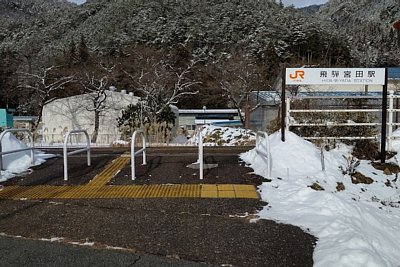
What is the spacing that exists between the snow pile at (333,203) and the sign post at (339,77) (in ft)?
2.37

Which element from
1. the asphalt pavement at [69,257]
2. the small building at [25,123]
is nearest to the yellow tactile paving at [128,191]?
the asphalt pavement at [69,257]

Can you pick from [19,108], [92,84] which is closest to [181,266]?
[92,84]

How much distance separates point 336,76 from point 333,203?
3688 millimetres

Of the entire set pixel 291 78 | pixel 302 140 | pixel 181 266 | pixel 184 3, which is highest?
pixel 184 3

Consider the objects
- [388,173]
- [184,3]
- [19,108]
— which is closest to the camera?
[388,173]

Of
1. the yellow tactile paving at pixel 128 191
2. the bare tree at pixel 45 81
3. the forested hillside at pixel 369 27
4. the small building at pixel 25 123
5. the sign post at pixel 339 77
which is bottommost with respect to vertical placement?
the yellow tactile paving at pixel 128 191

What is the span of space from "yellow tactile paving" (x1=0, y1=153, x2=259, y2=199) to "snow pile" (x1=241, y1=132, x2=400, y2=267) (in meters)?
0.49

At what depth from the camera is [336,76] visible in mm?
7711

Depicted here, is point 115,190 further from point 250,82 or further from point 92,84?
point 250,82

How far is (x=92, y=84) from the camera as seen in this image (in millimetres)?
26609

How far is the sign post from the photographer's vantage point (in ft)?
25.0

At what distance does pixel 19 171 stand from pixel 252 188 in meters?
4.62

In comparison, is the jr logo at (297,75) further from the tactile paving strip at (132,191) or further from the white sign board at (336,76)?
the tactile paving strip at (132,191)

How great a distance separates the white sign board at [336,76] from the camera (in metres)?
7.62
